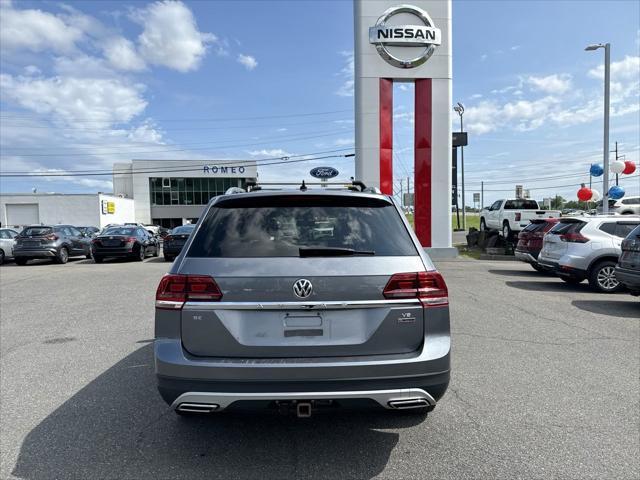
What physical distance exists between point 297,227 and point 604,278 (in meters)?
9.84

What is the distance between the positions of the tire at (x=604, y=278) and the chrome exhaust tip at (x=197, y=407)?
10.3 metres

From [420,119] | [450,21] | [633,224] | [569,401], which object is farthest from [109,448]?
[450,21]

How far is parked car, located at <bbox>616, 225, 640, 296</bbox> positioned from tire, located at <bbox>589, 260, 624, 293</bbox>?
5.89ft

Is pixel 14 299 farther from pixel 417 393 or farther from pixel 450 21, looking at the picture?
pixel 450 21

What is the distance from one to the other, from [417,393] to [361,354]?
42 centimetres

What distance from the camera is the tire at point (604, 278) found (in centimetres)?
1047

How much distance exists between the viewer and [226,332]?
2873mm

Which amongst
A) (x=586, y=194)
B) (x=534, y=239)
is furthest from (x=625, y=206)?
(x=534, y=239)

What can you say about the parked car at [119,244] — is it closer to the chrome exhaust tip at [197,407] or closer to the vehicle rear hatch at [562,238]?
the vehicle rear hatch at [562,238]

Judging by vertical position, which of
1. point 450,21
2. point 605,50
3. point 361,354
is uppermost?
point 450,21

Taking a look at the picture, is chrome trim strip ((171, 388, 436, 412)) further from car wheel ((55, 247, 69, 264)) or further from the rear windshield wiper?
car wheel ((55, 247, 69, 264))

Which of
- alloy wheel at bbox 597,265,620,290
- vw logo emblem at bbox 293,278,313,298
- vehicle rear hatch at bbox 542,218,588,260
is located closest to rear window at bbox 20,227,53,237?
vehicle rear hatch at bbox 542,218,588,260

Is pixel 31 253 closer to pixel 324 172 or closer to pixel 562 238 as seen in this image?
pixel 324 172

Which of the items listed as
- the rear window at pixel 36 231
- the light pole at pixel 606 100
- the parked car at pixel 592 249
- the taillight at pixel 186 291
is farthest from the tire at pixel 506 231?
the taillight at pixel 186 291
